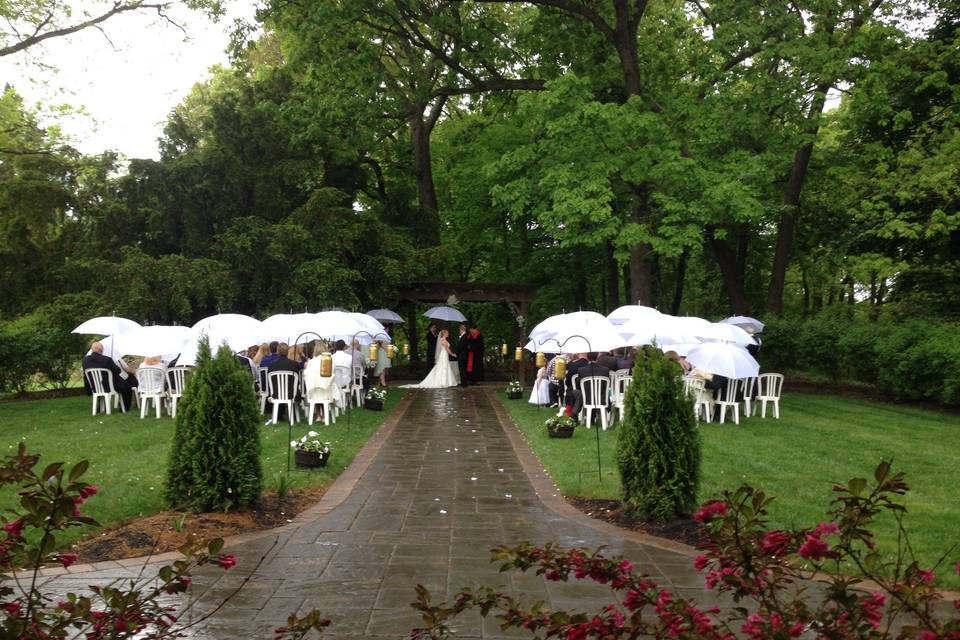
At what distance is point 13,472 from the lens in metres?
2.67

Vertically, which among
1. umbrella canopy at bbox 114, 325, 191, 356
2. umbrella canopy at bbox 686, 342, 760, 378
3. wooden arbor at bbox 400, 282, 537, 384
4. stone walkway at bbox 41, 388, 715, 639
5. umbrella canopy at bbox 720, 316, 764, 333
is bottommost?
stone walkway at bbox 41, 388, 715, 639

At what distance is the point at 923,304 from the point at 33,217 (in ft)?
77.8

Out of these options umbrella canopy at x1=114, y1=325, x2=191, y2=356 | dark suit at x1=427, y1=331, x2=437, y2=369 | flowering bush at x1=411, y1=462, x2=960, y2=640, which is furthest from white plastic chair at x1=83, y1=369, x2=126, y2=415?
flowering bush at x1=411, y1=462, x2=960, y2=640

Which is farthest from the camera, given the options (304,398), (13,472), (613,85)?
(613,85)

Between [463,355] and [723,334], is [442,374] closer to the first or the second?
[463,355]

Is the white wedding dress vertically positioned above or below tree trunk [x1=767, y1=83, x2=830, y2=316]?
below

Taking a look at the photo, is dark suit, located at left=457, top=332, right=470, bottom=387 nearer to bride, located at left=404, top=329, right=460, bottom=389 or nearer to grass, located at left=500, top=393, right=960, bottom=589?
bride, located at left=404, top=329, right=460, bottom=389

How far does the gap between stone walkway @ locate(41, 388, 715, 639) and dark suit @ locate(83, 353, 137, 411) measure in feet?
23.1

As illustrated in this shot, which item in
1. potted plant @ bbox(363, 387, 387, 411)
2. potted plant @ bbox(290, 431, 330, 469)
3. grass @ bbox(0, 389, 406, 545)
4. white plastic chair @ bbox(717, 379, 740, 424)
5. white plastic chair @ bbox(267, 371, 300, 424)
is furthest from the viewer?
potted plant @ bbox(363, 387, 387, 411)

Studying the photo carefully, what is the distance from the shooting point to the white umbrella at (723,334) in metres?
15.3

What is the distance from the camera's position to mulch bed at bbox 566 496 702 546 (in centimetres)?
692

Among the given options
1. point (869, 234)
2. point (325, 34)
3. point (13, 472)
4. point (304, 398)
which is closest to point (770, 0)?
point (869, 234)

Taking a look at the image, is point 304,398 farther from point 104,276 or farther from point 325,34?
point 325,34

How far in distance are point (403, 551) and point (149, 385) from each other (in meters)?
10.2
